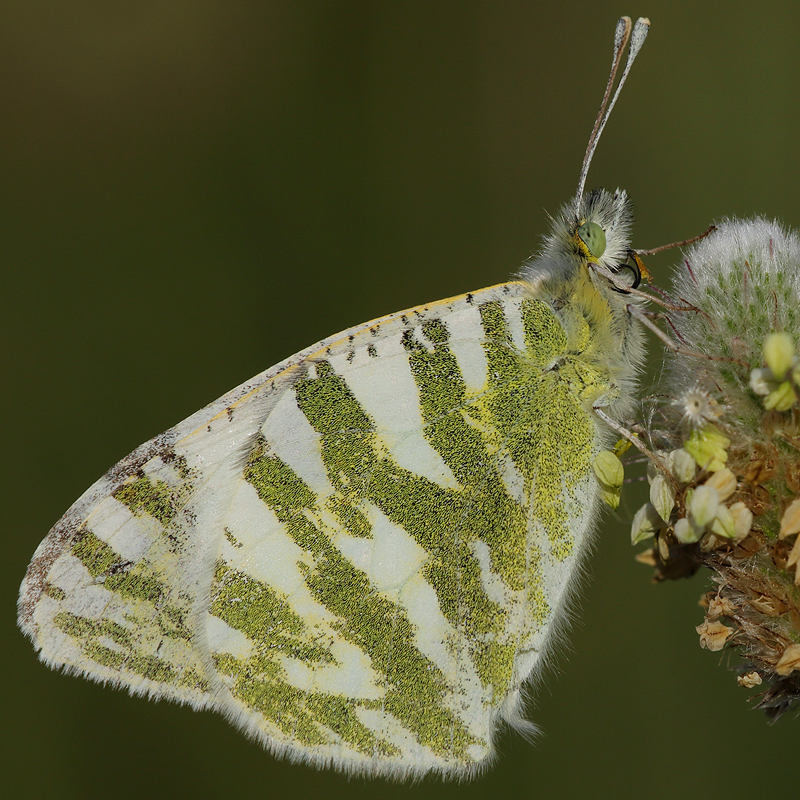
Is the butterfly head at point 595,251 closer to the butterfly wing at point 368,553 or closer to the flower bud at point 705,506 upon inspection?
the butterfly wing at point 368,553

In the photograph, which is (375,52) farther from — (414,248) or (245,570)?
(245,570)

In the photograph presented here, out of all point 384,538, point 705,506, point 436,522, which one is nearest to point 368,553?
point 384,538

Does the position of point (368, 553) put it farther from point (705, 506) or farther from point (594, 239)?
point (594, 239)

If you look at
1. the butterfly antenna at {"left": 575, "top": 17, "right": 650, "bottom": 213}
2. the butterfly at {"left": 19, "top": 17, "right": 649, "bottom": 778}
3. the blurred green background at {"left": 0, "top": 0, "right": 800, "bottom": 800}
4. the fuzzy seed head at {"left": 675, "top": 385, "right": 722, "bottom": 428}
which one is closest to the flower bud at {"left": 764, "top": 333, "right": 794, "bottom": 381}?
the fuzzy seed head at {"left": 675, "top": 385, "right": 722, "bottom": 428}

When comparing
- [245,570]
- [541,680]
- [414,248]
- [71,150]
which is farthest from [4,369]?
[541,680]

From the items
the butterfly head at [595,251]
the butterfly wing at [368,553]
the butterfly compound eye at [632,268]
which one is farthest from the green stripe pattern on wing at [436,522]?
the butterfly compound eye at [632,268]
